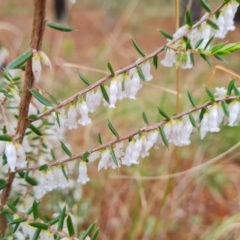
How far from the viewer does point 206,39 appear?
0.86 m

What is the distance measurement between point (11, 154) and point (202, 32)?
41 cm

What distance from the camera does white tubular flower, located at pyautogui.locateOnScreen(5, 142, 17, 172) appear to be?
836 mm

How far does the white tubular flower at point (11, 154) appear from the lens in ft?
2.74

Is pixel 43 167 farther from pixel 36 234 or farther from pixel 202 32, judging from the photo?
pixel 202 32

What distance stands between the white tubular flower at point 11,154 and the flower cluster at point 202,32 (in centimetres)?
32

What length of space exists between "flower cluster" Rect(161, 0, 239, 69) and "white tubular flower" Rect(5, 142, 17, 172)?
1.05 feet

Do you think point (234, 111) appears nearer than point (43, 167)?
Yes

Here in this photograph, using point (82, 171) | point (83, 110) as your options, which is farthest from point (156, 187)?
point (83, 110)

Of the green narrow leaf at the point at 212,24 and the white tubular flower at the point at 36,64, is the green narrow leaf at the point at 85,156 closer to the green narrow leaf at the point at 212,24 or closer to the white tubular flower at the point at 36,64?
the white tubular flower at the point at 36,64

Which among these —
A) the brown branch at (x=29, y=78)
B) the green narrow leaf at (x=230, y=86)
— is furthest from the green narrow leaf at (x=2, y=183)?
the green narrow leaf at (x=230, y=86)

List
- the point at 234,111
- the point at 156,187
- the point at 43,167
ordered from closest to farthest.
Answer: the point at 234,111
the point at 43,167
the point at 156,187

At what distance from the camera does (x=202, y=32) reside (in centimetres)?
86

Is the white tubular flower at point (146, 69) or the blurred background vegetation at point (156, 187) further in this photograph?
the blurred background vegetation at point (156, 187)

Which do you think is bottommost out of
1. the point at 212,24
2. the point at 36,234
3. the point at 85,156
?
the point at 36,234
